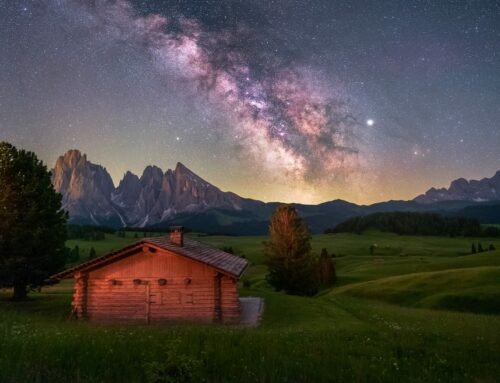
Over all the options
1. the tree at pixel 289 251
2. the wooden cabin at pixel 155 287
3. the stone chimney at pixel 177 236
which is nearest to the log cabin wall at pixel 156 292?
the wooden cabin at pixel 155 287

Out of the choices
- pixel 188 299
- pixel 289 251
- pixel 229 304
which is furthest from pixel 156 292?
pixel 289 251

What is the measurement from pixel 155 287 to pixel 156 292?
38 centimetres

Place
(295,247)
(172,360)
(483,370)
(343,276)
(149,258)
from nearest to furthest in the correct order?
(172,360) → (483,370) → (149,258) → (295,247) → (343,276)

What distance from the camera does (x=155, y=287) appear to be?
30.2 m

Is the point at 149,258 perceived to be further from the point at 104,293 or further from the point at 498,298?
the point at 498,298

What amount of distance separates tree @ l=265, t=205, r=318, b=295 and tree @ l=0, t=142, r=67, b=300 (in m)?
24.4

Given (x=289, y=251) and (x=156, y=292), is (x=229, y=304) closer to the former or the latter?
(x=156, y=292)

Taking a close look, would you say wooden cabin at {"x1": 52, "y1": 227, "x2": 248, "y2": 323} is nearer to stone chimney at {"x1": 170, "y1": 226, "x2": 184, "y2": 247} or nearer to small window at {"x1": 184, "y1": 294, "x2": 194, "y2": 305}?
small window at {"x1": 184, "y1": 294, "x2": 194, "y2": 305}

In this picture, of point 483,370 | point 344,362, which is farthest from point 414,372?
point 483,370

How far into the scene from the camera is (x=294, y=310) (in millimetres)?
33594

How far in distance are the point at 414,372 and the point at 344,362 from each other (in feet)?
5.33

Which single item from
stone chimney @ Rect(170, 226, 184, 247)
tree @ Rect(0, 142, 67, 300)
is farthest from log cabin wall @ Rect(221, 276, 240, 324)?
tree @ Rect(0, 142, 67, 300)

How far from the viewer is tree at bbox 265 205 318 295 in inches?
1988

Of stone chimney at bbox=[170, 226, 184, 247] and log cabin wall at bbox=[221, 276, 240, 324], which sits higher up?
stone chimney at bbox=[170, 226, 184, 247]
